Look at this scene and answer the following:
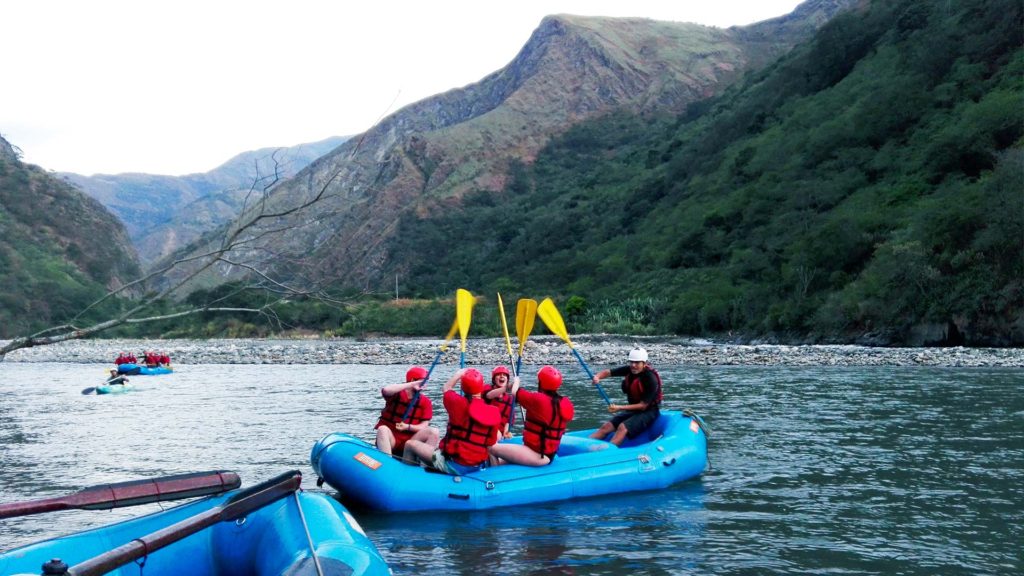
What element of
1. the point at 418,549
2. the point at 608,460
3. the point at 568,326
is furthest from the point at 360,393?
the point at 568,326

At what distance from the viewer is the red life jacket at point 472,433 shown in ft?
27.8

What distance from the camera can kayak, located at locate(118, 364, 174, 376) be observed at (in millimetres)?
25656

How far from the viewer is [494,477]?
27.7 feet

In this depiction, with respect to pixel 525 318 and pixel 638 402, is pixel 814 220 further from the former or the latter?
pixel 638 402

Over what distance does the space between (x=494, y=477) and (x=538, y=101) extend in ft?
315

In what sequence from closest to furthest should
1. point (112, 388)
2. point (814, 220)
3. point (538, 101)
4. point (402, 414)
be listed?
point (402, 414)
point (112, 388)
point (814, 220)
point (538, 101)

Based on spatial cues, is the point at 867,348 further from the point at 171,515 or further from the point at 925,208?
the point at 171,515

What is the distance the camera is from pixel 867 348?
27.3 meters

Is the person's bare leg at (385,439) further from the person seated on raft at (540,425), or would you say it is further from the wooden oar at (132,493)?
the wooden oar at (132,493)

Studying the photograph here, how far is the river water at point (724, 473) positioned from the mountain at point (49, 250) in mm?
43866

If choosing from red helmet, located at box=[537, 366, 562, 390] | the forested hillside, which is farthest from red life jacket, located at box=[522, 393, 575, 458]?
the forested hillside

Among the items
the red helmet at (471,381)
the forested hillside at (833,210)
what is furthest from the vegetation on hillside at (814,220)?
the red helmet at (471,381)

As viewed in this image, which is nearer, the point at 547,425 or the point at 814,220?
the point at 547,425

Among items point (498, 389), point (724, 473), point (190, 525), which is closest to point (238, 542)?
point (190, 525)
